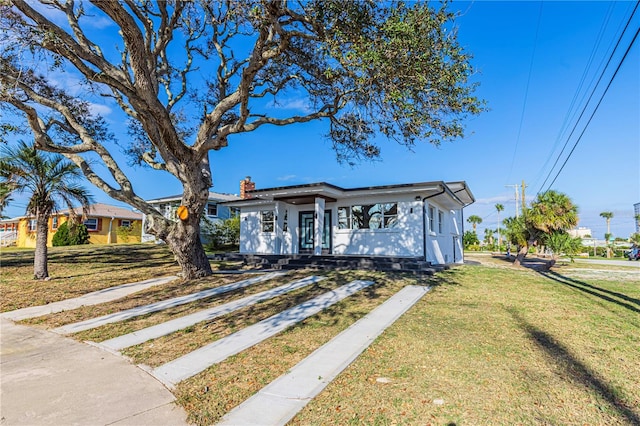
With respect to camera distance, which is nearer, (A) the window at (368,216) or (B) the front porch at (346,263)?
(B) the front porch at (346,263)

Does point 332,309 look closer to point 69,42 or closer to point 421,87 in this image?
point 421,87

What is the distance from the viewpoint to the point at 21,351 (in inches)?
192

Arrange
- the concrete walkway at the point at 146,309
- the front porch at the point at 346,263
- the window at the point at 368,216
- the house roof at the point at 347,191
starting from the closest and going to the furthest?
the concrete walkway at the point at 146,309, the front porch at the point at 346,263, the house roof at the point at 347,191, the window at the point at 368,216

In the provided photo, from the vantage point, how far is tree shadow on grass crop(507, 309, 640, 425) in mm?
3082

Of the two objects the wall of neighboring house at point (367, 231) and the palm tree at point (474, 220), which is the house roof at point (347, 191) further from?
the palm tree at point (474, 220)

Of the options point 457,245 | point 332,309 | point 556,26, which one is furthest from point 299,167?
point 332,309

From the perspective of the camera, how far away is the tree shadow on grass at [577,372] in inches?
121

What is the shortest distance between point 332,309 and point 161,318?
3.27 meters

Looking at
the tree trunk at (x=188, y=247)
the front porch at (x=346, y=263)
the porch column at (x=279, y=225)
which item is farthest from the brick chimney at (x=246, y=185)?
the tree trunk at (x=188, y=247)

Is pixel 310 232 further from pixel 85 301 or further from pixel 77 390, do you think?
pixel 77 390

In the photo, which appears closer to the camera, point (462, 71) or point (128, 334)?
point (128, 334)

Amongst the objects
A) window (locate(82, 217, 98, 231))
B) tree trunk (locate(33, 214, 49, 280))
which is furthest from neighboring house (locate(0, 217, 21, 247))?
tree trunk (locate(33, 214, 49, 280))

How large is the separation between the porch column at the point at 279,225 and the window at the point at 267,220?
0.58 meters

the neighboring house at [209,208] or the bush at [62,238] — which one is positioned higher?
the neighboring house at [209,208]
